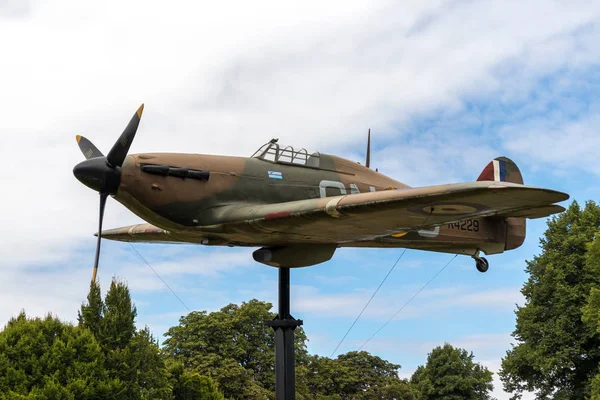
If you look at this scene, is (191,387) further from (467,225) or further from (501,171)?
(501,171)

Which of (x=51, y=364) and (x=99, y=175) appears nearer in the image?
(x=99, y=175)

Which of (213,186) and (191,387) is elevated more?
(213,186)

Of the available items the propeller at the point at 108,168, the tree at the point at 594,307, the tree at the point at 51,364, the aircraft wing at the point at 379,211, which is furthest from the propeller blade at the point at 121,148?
the tree at the point at 594,307

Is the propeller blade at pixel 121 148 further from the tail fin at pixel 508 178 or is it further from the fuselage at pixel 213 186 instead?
the tail fin at pixel 508 178

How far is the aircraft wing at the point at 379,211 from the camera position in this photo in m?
10.6

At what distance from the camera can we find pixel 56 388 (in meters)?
24.2

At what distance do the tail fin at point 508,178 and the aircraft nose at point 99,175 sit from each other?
1021 centimetres

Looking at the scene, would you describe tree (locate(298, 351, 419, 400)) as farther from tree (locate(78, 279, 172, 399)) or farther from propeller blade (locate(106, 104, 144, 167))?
propeller blade (locate(106, 104, 144, 167))

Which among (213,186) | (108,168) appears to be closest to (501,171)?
(213,186)

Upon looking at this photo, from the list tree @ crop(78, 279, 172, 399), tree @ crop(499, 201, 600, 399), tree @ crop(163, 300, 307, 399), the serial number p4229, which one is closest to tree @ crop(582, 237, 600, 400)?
tree @ crop(499, 201, 600, 399)

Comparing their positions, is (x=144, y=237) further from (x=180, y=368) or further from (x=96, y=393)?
(x=180, y=368)

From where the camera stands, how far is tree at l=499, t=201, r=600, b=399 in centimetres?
2966

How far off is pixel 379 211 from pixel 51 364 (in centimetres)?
1872

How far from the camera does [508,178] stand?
61.0ft
